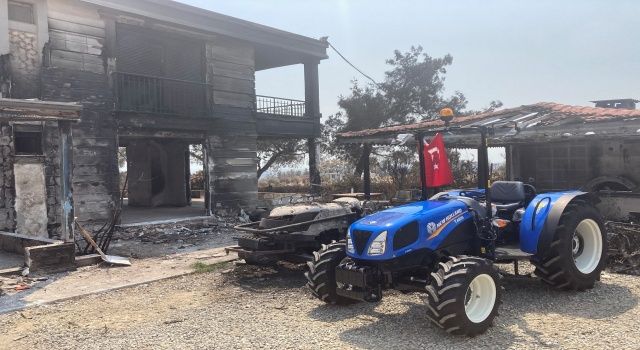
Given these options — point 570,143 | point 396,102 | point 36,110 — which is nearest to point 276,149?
point 396,102

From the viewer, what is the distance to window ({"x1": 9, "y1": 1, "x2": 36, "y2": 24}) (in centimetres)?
1097

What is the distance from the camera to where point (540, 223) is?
5.73 meters

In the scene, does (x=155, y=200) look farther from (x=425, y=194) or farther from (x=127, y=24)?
(x=425, y=194)

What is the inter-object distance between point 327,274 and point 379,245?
0.89 metres

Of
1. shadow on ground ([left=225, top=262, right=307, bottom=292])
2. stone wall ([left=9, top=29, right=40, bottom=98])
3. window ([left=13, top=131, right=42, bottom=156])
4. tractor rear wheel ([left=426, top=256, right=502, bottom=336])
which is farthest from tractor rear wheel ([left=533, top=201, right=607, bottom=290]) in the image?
stone wall ([left=9, top=29, right=40, bottom=98])

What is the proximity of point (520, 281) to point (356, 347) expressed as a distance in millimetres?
3135

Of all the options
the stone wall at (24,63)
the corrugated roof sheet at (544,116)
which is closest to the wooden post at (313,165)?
the corrugated roof sheet at (544,116)

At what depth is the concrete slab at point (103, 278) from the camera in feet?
21.4

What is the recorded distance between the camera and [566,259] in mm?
5664

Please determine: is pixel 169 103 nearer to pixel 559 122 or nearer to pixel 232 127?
pixel 232 127

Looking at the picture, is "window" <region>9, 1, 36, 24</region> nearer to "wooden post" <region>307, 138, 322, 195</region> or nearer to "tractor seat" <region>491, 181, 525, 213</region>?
"wooden post" <region>307, 138, 322, 195</region>

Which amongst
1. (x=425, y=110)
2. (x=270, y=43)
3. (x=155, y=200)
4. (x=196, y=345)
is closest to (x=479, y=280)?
(x=196, y=345)

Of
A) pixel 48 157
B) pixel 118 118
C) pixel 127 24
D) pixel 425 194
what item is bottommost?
pixel 425 194

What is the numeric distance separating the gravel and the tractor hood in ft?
2.61
